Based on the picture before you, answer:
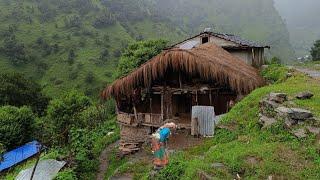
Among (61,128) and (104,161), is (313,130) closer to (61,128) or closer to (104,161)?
(104,161)

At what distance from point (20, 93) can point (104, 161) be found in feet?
90.3

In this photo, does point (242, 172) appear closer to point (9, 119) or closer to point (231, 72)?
point (231, 72)

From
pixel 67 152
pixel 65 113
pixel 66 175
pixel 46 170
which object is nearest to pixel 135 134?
pixel 67 152

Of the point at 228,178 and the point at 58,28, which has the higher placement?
the point at 58,28

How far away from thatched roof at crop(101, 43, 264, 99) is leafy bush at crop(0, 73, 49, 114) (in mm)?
27864

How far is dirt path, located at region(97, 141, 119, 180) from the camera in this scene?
25.7 metres

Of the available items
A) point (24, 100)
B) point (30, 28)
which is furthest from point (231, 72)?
point (30, 28)

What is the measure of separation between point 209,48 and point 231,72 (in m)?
5.54

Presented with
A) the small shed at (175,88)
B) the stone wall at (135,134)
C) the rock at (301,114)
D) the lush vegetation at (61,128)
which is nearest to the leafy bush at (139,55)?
the lush vegetation at (61,128)

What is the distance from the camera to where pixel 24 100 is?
5244cm

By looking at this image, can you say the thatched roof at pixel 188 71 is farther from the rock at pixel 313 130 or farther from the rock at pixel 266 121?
the rock at pixel 313 130

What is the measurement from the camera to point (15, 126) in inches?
1500

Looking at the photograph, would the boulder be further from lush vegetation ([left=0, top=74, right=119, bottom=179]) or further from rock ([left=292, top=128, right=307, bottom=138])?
lush vegetation ([left=0, top=74, right=119, bottom=179])

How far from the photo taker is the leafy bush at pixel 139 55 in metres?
53.2
